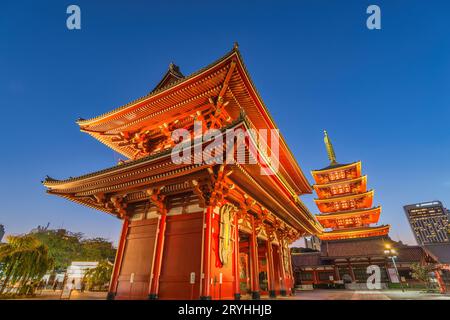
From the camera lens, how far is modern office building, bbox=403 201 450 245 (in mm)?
155875

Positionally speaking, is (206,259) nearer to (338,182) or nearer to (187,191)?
(187,191)

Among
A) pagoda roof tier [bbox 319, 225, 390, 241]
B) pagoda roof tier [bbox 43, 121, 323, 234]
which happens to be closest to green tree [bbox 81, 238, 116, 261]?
pagoda roof tier [bbox 43, 121, 323, 234]

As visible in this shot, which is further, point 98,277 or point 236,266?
point 98,277

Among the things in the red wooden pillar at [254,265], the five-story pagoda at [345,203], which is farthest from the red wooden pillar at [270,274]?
the five-story pagoda at [345,203]

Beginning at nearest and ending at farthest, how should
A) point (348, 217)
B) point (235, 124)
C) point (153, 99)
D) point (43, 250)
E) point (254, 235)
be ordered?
point (235, 124)
point (153, 99)
point (254, 235)
point (43, 250)
point (348, 217)

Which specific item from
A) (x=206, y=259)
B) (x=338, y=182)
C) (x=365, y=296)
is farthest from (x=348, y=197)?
(x=206, y=259)

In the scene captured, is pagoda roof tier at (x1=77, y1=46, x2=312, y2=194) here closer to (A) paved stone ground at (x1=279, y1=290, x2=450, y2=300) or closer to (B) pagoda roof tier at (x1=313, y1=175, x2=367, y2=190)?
(A) paved stone ground at (x1=279, y1=290, x2=450, y2=300)

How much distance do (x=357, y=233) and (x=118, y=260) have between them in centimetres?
3339

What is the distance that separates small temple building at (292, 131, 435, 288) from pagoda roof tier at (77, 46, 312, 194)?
2267 cm

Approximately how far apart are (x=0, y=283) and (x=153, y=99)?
13442 millimetres

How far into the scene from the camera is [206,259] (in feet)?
27.6
